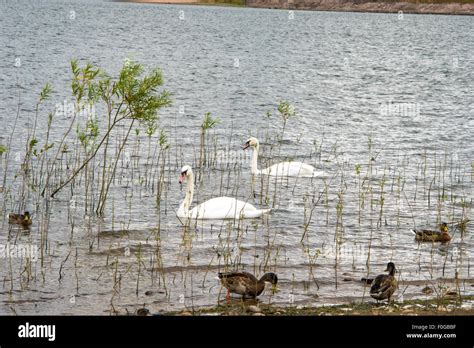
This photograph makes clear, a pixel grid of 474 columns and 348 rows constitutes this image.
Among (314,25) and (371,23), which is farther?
(371,23)

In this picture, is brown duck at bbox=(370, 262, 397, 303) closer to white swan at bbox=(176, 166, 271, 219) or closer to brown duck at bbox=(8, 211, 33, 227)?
white swan at bbox=(176, 166, 271, 219)

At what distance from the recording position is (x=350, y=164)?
32.0 meters

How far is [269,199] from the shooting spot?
25438 mm

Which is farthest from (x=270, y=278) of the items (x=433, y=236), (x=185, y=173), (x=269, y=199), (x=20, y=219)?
(x=269, y=199)

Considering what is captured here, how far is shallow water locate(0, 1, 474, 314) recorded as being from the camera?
17672mm

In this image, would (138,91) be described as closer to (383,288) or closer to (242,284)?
(242,284)

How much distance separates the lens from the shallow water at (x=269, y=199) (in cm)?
1767

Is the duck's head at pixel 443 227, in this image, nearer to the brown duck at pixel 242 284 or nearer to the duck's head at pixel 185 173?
the duck's head at pixel 185 173

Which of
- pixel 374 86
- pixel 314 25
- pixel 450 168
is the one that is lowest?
pixel 450 168

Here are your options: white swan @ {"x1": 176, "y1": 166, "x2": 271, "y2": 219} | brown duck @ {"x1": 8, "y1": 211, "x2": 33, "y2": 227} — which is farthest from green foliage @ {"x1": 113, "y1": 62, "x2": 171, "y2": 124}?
brown duck @ {"x1": 8, "y1": 211, "x2": 33, "y2": 227}

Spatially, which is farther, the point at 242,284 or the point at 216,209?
the point at 216,209
